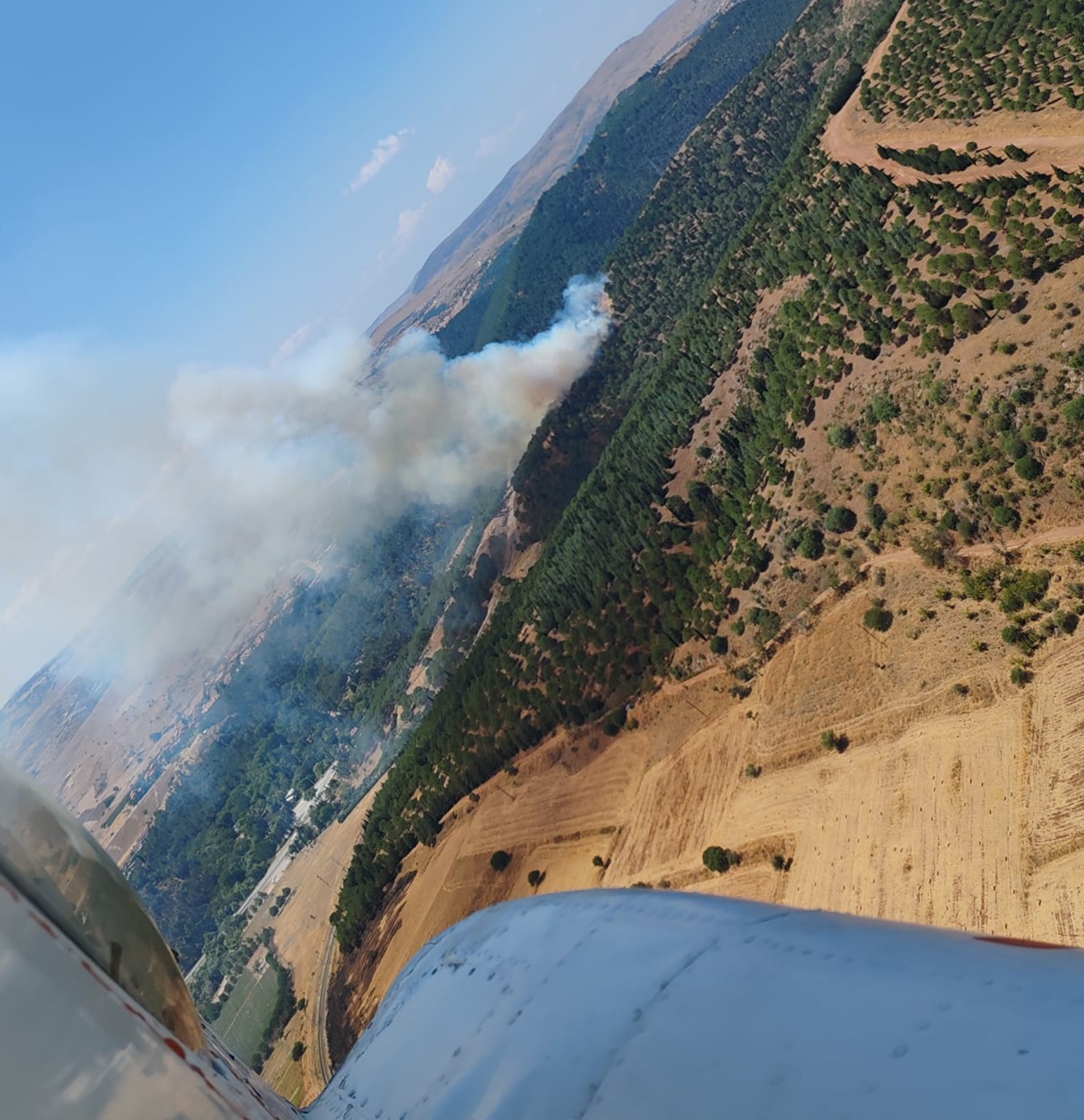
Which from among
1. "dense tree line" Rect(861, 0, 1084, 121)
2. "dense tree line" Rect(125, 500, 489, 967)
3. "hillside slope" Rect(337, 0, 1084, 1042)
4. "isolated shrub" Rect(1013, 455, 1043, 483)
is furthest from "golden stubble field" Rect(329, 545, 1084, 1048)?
"dense tree line" Rect(125, 500, 489, 967)

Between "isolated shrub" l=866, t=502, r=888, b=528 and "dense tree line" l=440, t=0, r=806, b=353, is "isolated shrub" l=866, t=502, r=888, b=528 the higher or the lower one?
the lower one

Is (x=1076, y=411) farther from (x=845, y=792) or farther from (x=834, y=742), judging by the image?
(x=845, y=792)

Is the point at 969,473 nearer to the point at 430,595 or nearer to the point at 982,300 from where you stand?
the point at 982,300

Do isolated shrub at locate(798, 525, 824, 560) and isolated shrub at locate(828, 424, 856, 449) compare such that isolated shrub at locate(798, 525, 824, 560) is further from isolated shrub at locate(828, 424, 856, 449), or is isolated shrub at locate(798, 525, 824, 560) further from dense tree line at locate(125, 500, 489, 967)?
dense tree line at locate(125, 500, 489, 967)

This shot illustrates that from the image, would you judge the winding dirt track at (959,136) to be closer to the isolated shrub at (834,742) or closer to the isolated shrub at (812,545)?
the isolated shrub at (812,545)

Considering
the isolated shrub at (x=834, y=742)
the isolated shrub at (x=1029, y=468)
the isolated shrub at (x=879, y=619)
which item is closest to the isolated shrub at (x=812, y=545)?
the isolated shrub at (x=879, y=619)

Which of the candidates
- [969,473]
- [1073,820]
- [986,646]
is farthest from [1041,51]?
[1073,820]
